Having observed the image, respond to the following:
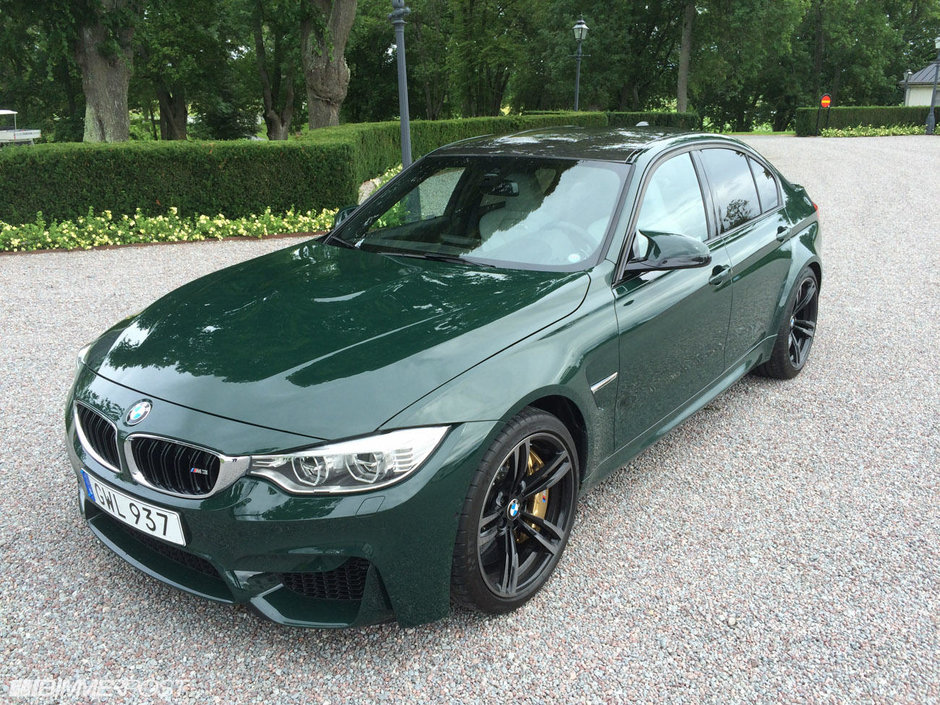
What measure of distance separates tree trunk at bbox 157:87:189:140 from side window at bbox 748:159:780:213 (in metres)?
35.1

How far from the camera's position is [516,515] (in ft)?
8.86

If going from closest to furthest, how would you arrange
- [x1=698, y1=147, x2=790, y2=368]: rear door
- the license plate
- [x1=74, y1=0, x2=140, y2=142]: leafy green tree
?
the license plate < [x1=698, y1=147, x2=790, y2=368]: rear door < [x1=74, y1=0, x2=140, y2=142]: leafy green tree

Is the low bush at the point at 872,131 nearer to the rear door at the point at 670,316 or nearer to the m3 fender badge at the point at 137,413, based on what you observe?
the rear door at the point at 670,316

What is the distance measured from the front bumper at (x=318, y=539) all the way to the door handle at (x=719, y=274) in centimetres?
183

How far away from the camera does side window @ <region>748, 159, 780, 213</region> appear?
4.49m

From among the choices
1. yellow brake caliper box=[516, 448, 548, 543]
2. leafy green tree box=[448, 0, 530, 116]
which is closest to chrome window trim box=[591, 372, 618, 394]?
yellow brake caliper box=[516, 448, 548, 543]

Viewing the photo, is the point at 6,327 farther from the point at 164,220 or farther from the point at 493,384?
the point at 493,384

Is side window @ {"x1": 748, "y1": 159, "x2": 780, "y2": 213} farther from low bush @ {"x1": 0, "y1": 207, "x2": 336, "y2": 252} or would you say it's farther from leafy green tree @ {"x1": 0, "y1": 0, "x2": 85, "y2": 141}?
leafy green tree @ {"x1": 0, "y1": 0, "x2": 85, "y2": 141}

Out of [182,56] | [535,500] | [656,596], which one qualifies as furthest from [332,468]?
[182,56]

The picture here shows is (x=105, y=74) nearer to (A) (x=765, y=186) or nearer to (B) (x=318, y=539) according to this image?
(A) (x=765, y=186)

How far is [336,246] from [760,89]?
201ft

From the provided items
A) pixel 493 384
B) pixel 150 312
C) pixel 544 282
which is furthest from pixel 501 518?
pixel 150 312

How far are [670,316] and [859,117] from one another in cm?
4346

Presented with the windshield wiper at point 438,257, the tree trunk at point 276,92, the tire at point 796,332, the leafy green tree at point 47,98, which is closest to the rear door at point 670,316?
the windshield wiper at point 438,257
